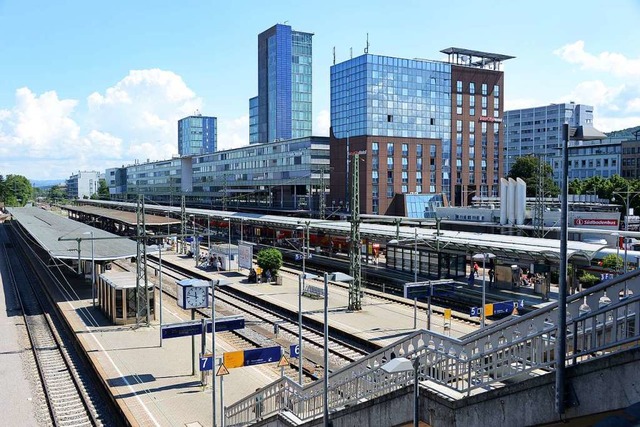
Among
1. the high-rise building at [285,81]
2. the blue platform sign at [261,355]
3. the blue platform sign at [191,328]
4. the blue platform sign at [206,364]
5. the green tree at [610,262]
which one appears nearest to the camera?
the blue platform sign at [261,355]

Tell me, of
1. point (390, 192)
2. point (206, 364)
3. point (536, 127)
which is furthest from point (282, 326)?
point (536, 127)

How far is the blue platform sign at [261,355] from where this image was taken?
1856cm

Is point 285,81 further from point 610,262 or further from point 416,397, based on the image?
point 416,397

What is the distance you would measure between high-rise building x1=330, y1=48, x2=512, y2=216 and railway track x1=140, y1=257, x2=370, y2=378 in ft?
127

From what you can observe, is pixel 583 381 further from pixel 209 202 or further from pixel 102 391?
pixel 209 202

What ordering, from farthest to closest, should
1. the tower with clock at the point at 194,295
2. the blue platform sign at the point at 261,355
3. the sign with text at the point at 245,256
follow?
the sign with text at the point at 245,256 → the tower with clock at the point at 194,295 → the blue platform sign at the point at 261,355

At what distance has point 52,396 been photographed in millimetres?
21688

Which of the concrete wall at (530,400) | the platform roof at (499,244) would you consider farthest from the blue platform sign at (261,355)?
the platform roof at (499,244)

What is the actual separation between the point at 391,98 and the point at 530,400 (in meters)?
72.7

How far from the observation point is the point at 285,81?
15800cm

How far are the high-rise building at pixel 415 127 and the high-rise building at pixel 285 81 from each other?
248ft

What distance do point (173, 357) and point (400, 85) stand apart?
62.3 metres

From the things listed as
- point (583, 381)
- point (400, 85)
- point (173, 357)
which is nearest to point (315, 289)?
point (173, 357)

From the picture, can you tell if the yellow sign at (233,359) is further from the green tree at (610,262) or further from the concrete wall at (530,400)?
the green tree at (610,262)
